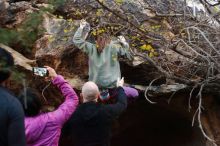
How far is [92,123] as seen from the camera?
4.28 m

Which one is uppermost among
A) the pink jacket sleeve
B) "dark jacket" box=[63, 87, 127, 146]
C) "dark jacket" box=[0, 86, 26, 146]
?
"dark jacket" box=[0, 86, 26, 146]

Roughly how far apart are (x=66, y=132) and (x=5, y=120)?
1.76 metres

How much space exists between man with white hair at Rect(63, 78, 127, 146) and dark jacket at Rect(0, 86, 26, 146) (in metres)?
1.26

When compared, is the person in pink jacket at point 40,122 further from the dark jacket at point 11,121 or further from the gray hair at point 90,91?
the dark jacket at point 11,121

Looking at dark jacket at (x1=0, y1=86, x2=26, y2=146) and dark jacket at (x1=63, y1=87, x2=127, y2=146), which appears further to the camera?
dark jacket at (x1=63, y1=87, x2=127, y2=146)

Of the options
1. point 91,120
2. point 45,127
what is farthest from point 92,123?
point 45,127

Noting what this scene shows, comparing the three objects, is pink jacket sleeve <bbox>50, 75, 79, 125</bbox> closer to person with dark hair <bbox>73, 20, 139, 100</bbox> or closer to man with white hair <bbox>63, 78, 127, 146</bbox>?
man with white hair <bbox>63, 78, 127, 146</bbox>

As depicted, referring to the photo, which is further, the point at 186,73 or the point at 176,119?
the point at 176,119

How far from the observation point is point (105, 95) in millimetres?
5227

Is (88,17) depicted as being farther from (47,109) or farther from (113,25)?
(47,109)

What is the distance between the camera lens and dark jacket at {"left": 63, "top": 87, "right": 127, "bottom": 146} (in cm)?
425

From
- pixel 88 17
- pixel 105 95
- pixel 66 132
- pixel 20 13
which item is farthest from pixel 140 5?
pixel 66 132

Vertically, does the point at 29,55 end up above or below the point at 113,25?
below

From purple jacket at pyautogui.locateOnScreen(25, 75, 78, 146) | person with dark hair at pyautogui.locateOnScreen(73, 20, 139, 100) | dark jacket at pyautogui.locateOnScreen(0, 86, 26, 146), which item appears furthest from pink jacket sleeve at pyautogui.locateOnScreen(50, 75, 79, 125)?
person with dark hair at pyautogui.locateOnScreen(73, 20, 139, 100)
